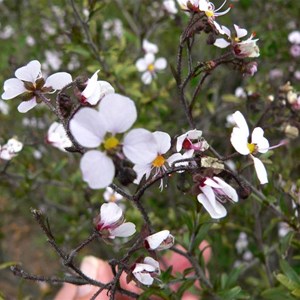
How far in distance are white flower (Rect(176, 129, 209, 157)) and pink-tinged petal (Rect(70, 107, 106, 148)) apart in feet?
0.90

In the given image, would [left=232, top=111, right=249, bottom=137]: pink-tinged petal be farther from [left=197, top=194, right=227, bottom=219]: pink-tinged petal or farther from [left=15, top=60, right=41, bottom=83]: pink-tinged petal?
[left=15, top=60, right=41, bottom=83]: pink-tinged petal

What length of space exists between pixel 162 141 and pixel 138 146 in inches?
5.7

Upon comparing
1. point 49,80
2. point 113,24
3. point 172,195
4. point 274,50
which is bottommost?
point 172,195

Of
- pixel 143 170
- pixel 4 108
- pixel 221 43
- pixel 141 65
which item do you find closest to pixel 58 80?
pixel 143 170

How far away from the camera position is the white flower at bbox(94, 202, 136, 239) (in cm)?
102

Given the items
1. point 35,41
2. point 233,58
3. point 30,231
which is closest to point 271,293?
point 233,58

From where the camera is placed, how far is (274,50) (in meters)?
2.30

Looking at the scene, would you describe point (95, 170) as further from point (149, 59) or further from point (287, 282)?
point (149, 59)

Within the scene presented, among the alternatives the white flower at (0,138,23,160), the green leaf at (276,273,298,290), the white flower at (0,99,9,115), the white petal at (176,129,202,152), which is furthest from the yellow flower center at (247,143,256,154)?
the white flower at (0,99,9,115)

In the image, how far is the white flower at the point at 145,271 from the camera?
39.9 inches

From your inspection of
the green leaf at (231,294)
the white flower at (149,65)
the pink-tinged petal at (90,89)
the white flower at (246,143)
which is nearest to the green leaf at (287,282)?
the green leaf at (231,294)

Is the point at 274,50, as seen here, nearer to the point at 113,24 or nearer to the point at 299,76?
the point at 299,76

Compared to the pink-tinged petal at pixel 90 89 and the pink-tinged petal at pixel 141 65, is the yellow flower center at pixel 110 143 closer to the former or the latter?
the pink-tinged petal at pixel 90 89

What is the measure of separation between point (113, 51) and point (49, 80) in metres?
0.96
